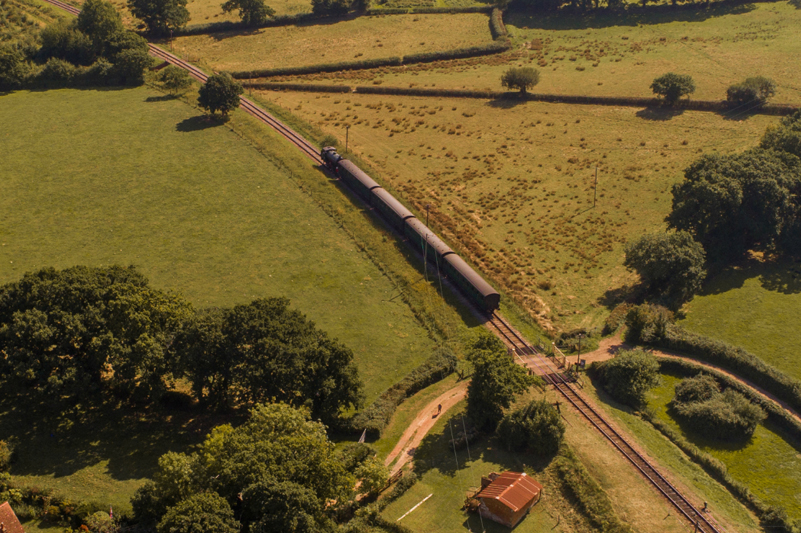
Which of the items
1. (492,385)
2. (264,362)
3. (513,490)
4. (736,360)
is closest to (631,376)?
(736,360)

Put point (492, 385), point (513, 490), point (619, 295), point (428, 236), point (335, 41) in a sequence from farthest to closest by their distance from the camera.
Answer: point (335, 41) → point (428, 236) → point (619, 295) → point (492, 385) → point (513, 490)

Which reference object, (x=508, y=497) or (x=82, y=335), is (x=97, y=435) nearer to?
(x=82, y=335)

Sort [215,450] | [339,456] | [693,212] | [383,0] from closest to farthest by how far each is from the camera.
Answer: [215,450] < [339,456] < [693,212] < [383,0]

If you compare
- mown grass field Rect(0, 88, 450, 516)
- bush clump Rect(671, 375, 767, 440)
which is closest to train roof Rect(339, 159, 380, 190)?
mown grass field Rect(0, 88, 450, 516)

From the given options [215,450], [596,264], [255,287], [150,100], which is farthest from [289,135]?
[215,450]

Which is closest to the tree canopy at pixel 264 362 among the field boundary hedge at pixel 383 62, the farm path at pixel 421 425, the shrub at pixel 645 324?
the farm path at pixel 421 425

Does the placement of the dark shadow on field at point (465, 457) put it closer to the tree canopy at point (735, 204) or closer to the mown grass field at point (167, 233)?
the mown grass field at point (167, 233)

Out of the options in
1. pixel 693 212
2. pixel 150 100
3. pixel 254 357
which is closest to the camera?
pixel 254 357

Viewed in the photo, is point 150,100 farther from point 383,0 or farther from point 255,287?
point 383,0
